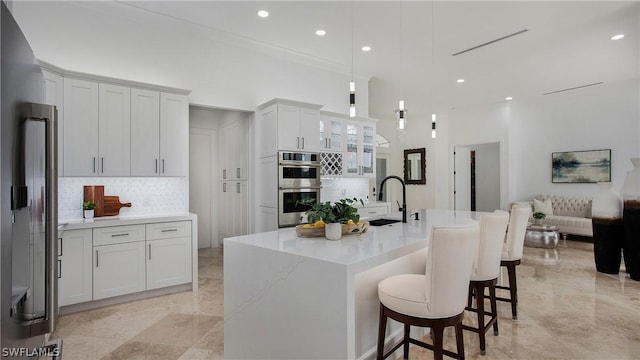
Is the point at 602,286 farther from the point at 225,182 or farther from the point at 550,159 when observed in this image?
the point at 225,182

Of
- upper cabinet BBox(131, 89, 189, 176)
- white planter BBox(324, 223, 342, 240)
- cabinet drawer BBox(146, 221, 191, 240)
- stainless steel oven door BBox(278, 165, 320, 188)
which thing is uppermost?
upper cabinet BBox(131, 89, 189, 176)

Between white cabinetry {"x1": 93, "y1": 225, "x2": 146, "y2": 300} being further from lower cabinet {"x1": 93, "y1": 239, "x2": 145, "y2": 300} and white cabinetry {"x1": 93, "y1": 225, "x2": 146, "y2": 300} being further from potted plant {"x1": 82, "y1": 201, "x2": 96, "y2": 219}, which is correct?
potted plant {"x1": 82, "y1": 201, "x2": 96, "y2": 219}

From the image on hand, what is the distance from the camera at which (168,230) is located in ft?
12.0

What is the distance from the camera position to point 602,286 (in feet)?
12.9

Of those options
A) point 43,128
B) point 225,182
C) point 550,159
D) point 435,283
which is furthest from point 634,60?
point 43,128

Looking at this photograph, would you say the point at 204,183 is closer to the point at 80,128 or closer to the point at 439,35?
the point at 80,128

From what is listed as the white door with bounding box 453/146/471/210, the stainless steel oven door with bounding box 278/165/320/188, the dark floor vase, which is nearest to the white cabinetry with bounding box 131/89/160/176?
the stainless steel oven door with bounding box 278/165/320/188

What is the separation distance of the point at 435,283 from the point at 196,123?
5450mm

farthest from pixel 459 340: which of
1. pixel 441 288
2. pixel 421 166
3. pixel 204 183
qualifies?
pixel 421 166

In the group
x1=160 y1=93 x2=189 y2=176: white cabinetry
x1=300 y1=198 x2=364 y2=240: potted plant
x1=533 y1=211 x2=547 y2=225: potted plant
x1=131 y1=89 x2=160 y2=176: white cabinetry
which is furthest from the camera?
x1=533 y1=211 x2=547 y2=225: potted plant

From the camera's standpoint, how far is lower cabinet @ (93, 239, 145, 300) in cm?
325

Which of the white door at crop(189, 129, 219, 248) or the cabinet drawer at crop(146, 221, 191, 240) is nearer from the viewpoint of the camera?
the cabinet drawer at crop(146, 221, 191, 240)

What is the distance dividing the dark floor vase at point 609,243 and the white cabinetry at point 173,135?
18.2 ft

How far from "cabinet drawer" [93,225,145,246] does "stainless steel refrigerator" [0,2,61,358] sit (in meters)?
2.21
